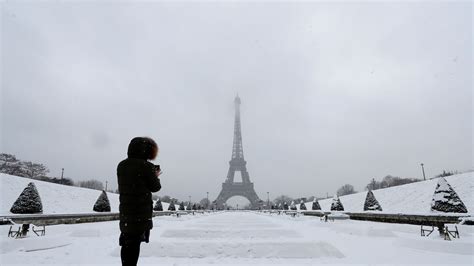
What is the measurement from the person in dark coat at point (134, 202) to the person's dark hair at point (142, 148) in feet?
0.19

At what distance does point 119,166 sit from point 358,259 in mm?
5364

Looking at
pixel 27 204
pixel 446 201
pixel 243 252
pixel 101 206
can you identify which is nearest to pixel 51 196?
pixel 101 206

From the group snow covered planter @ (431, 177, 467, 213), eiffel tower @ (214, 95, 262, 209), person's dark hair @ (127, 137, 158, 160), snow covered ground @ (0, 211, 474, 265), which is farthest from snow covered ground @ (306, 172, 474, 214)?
eiffel tower @ (214, 95, 262, 209)

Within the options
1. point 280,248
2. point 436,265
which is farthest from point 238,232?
point 436,265

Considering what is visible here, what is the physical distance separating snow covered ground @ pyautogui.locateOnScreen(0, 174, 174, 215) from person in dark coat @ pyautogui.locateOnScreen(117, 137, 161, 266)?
20.5 m

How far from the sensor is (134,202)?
9.20 feet

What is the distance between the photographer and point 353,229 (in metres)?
10.6

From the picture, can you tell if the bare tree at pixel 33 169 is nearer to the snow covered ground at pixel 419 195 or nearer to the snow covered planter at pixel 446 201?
the snow covered ground at pixel 419 195

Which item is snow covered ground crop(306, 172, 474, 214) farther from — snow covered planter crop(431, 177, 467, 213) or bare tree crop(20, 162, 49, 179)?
bare tree crop(20, 162, 49, 179)

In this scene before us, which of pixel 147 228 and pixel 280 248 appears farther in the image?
pixel 280 248

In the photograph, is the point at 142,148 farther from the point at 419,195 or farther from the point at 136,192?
the point at 419,195

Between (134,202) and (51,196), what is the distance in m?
29.2

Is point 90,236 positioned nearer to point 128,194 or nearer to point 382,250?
point 128,194

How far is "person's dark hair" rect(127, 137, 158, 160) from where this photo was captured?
9.86 feet
